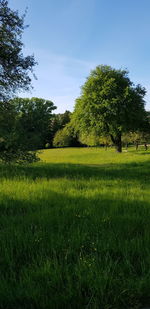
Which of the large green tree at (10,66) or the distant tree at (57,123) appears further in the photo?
the distant tree at (57,123)

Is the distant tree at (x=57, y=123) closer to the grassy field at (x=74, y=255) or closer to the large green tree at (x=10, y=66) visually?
the large green tree at (x=10, y=66)

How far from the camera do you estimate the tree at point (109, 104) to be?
3247 cm

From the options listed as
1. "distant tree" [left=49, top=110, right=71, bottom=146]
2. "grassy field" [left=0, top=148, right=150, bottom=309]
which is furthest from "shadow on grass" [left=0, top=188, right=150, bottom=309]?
"distant tree" [left=49, top=110, right=71, bottom=146]

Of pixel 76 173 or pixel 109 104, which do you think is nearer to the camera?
pixel 76 173

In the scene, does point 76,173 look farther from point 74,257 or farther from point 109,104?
point 109,104

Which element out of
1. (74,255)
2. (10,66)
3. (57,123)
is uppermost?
(57,123)

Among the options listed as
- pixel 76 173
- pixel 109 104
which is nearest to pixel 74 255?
pixel 76 173

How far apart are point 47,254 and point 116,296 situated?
3.76 ft

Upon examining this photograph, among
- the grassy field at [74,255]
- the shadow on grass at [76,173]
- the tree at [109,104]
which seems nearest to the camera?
the grassy field at [74,255]

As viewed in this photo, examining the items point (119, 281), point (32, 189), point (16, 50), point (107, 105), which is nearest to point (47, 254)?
point (119, 281)

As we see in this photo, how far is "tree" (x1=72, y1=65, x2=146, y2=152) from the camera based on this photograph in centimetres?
3247

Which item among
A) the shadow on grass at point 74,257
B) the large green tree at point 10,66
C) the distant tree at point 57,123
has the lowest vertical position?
the shadow on grass at point 74,257

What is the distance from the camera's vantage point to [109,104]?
32.0m

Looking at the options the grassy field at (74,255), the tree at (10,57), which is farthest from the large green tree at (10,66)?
the grassy field at (74,255)
